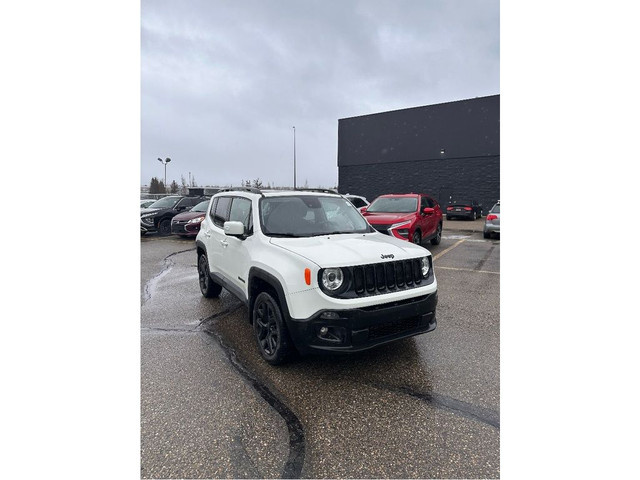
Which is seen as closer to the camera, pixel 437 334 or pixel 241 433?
pixel 241 433

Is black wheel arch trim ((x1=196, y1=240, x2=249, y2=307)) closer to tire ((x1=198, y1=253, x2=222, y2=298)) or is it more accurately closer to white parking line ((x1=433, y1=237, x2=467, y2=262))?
tire ((x1=198, y1=253, x2=222, y2=298))

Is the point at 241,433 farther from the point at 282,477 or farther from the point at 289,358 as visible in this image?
the point at 289,358

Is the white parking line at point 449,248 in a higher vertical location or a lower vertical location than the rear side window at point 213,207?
lower

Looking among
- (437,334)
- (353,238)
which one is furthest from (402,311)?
(437,334)

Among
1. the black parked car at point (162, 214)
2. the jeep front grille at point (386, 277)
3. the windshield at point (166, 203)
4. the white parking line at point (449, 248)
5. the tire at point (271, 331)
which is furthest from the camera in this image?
the windshield at point (166, 203)

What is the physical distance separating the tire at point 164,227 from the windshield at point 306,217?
1173cm

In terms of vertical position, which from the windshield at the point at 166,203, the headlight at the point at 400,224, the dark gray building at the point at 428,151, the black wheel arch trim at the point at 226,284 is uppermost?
the dark gray building at the point at 428,151

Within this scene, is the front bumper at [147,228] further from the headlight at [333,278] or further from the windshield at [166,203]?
the headlight at [333,278]

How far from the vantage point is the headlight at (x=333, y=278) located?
9.84 ft

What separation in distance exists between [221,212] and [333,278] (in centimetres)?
281

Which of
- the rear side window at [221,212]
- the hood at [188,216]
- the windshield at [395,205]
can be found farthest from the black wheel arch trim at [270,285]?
the hood at [188,216]

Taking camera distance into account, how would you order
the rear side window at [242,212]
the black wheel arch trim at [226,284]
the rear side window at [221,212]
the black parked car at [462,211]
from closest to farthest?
the black wheel arch trim at [226,284] → the rear side window at [242,212] → the rear side window at [221,212] → the black parked car at [462,211]
